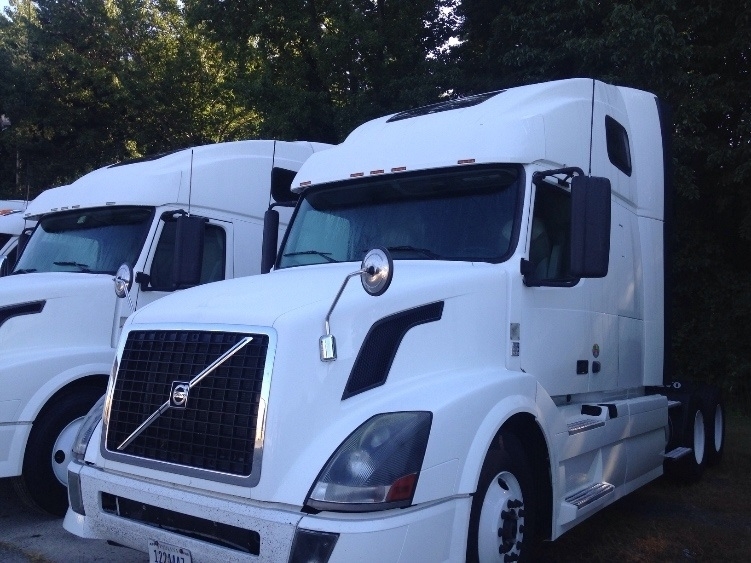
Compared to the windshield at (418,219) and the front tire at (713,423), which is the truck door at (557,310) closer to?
the windshield at (418,219)

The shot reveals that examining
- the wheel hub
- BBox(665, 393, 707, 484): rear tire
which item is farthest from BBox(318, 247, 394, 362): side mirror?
BBox(665, 393, 707, 484): rear tire

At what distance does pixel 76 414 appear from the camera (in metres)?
6.57

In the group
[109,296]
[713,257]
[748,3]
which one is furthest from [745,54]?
[109,296]

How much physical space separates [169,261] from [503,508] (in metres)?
4.17

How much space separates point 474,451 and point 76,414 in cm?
387

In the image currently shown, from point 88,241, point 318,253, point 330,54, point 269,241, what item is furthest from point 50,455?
point 330,54

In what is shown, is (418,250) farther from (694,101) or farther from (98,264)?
(694,101)

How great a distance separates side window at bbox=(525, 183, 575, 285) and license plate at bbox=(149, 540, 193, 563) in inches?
101

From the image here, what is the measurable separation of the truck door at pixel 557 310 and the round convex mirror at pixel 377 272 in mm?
1420

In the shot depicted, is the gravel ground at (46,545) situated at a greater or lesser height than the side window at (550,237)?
lesser

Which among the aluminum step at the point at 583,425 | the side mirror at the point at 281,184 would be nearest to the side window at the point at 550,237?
the aluminum step at the point at 583,425

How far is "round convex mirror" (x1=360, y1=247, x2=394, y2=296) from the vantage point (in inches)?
151

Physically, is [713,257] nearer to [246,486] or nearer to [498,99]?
[498,99]

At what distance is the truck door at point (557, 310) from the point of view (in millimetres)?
5078
